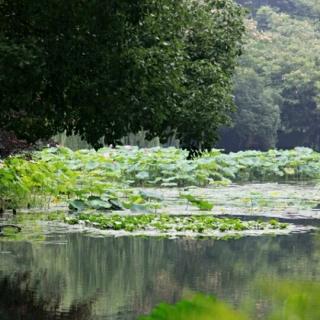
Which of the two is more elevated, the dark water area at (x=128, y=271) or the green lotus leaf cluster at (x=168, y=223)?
the green lotus leaf cluster at (x=168, y=223)

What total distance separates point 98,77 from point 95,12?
0.87m

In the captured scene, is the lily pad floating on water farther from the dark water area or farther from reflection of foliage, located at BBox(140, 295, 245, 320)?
reflection of foliage, located at BBox(140, 295, 245, 320)

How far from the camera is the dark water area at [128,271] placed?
9836 mm

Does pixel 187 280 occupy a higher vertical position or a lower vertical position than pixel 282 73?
lower

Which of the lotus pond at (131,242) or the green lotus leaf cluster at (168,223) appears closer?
the lotus pond at (131,242)

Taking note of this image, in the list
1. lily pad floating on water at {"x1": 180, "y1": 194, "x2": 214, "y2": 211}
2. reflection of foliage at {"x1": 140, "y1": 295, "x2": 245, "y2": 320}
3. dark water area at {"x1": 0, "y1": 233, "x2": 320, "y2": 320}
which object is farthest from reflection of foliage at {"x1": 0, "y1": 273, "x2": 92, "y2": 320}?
lily pad floating on water at {"x1": 180, "y1": 194, "x2": 214, "y2": 211}

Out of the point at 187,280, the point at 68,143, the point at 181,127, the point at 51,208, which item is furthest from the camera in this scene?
the point at 68,143

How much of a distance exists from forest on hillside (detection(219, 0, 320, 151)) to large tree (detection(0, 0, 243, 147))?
3784 centimetres

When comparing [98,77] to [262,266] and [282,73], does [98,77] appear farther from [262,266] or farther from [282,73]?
[282,73]

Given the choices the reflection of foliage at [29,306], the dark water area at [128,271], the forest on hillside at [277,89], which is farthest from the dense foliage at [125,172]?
the forest on hillside at [277,89]

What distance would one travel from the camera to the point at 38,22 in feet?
28.7

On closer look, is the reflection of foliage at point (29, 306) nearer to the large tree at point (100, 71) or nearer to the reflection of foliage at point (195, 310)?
the large tree at point (100, 71)

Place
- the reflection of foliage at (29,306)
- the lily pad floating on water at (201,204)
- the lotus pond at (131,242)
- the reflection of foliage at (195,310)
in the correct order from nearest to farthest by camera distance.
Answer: the reflection of foliage at (195,310) < the reflection of foliage at (29,306) < the lotus pond at (131,242) < the lily pad floating on water at (201,204)

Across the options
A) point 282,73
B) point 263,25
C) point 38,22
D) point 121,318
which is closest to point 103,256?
point 121,318
